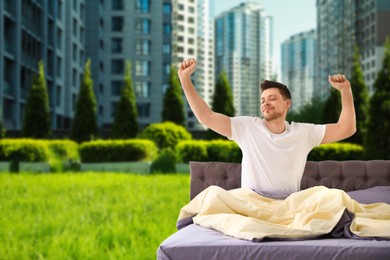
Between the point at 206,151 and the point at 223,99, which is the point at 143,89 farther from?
the point at 206,151

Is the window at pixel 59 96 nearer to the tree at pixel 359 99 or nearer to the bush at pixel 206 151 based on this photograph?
the bush at pixel 206 151

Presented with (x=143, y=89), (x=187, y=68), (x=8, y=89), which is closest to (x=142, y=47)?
(x=143, y=89)

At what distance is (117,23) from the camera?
35500 mm

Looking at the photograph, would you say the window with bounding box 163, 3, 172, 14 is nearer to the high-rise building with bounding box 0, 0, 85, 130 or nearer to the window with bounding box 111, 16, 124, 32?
the window with bounding box 111, 16, 124, 32

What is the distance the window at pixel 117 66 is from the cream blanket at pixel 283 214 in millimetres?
32875

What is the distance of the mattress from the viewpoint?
229cm

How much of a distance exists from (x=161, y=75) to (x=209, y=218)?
32768mm

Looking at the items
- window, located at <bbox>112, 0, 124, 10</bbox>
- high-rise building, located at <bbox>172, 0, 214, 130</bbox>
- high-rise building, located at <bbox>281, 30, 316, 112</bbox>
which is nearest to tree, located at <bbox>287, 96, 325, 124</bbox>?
window, located at <bbox>112, 0, 124, 10</bbox>

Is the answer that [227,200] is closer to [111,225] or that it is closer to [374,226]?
[374,226]

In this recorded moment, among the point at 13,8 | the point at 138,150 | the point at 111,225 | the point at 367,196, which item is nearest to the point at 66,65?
the point at 13,8

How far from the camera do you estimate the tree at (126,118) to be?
16688 millimetres

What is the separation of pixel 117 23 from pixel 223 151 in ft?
82.0

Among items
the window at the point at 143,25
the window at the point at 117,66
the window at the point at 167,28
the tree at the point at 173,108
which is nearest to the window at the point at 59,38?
the window at the point at 117,66

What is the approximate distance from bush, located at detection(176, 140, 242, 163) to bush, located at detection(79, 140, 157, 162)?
49.2 inches
